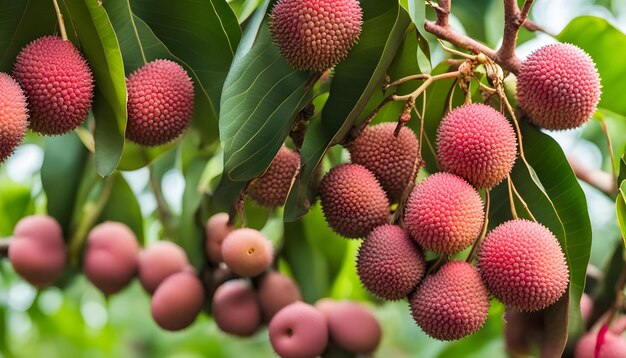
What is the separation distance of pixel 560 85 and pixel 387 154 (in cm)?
27

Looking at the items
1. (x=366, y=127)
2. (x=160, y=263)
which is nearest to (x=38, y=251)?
(x=160, y=263)

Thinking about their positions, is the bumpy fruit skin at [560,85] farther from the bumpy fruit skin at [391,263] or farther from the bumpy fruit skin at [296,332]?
the bumpy fruit skin at [296,332]

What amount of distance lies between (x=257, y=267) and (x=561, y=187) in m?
0.53

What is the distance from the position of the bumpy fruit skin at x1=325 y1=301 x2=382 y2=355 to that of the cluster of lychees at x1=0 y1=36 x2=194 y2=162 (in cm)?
53

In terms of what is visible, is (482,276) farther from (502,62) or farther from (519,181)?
(502,62)

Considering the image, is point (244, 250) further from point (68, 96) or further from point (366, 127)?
point (68, 96)

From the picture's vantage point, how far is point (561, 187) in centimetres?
131

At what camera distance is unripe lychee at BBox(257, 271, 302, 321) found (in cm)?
171

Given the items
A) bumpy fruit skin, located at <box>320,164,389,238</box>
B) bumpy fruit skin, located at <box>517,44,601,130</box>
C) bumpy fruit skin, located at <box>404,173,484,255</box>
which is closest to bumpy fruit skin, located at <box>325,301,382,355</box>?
bumpy fruit skin, located at <box>320,164,389,238</box>

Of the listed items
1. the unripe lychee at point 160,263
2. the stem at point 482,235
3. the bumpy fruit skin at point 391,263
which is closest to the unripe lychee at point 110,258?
the unripe lychee at point 160,263

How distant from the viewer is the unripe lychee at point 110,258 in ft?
6.30

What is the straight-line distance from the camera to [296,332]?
1.56 metres

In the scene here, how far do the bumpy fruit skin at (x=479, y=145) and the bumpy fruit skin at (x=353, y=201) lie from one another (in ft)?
0.40

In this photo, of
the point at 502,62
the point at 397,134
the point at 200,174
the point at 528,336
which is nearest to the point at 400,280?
the point at 397,134
